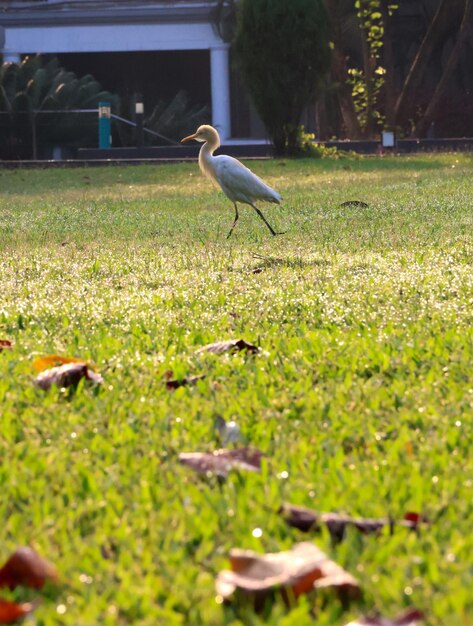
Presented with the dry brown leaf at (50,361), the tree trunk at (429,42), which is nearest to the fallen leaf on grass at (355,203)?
the dry brown leaf at (50,361)

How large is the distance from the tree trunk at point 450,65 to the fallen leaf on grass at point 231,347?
2126 centimetres

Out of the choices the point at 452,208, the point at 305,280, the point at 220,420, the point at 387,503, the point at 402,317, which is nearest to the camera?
the point at 387,503

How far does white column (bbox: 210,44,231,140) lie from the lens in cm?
2628

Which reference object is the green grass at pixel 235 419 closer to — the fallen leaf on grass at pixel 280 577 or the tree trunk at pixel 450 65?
the fallen leaf on grass at pixel 280 577

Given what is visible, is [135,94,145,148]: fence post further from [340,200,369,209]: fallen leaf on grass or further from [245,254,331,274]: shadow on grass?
[245,254,331,274]: shadow on grass

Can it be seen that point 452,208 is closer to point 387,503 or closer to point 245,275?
point 245,275

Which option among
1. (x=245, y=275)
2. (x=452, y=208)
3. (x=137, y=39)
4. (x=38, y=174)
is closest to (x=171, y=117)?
(x=137, y=39)

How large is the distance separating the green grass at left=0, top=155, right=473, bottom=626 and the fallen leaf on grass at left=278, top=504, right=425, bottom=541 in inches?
1.1

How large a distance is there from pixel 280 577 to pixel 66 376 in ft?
5.06

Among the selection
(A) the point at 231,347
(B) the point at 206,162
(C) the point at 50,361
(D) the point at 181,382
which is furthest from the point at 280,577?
(B) the point at 206,162

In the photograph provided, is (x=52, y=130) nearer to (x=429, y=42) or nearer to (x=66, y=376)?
(x=429, y=42)

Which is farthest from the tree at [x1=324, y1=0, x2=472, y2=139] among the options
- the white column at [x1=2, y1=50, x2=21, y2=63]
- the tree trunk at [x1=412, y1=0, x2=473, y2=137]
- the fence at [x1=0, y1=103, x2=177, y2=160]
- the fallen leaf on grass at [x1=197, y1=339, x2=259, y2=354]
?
the fallen leaf on grass at [x1=197, y1=339, x2=259, y2=354]

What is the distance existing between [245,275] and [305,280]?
0.40m

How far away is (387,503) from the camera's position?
7.22ft
